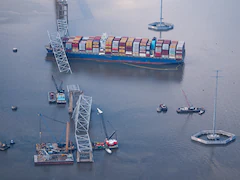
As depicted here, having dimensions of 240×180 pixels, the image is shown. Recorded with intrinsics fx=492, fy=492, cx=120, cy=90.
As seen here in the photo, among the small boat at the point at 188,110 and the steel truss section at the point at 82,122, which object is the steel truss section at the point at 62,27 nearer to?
the steel truss section at the point at 82,122

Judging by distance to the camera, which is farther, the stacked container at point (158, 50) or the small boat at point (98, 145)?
the stacked container at point (158, 50)

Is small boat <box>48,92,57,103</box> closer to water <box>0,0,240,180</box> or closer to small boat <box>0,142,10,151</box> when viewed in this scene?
water <box>0,0,240,180</box>

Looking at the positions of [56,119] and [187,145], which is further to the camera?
[56,119]

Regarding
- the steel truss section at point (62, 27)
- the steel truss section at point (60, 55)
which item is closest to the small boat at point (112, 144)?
the steel truss section at point (60, 55)

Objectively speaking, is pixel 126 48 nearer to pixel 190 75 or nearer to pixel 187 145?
pixel 190 75

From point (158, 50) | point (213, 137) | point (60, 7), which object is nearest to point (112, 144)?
point (213, 137)

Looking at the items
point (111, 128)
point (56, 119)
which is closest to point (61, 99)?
point (56, 119)
